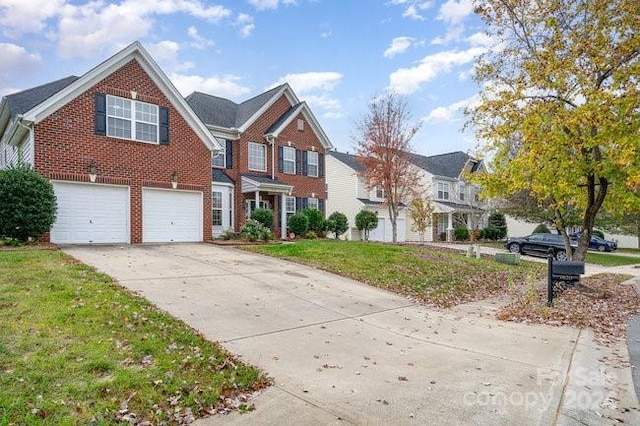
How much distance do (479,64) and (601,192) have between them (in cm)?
490

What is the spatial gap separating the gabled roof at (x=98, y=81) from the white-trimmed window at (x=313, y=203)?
8594 mm

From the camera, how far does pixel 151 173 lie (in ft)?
51.8

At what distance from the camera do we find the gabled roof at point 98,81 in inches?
530

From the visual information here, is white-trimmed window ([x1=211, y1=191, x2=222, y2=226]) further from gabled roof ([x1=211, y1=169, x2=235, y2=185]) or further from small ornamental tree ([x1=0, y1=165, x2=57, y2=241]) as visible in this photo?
Result: small ornamental tree ([x1=0, y1=165, x2=57, y2=241])

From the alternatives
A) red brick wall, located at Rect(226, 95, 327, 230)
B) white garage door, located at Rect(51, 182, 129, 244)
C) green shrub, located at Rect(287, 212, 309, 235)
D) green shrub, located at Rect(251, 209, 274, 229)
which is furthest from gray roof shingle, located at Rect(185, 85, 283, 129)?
white garage door, located at Rect(51, 182, 129, 244)

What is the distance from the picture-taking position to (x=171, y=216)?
1641 cm

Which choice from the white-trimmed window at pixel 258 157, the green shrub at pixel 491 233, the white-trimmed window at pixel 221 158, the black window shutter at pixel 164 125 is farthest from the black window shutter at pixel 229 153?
the green shrub at pixel 491 233

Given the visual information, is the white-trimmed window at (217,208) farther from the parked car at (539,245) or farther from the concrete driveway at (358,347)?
the parked car at (539,245)

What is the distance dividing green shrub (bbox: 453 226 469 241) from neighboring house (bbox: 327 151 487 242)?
442 millimetres

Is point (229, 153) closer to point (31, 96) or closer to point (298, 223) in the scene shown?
point (298, 223)

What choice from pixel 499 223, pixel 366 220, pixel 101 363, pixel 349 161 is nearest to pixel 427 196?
pixel 366 220

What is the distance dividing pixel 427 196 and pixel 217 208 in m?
17.4

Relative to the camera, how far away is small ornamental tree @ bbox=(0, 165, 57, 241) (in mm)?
12023

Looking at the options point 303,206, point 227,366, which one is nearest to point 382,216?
point 303,206
